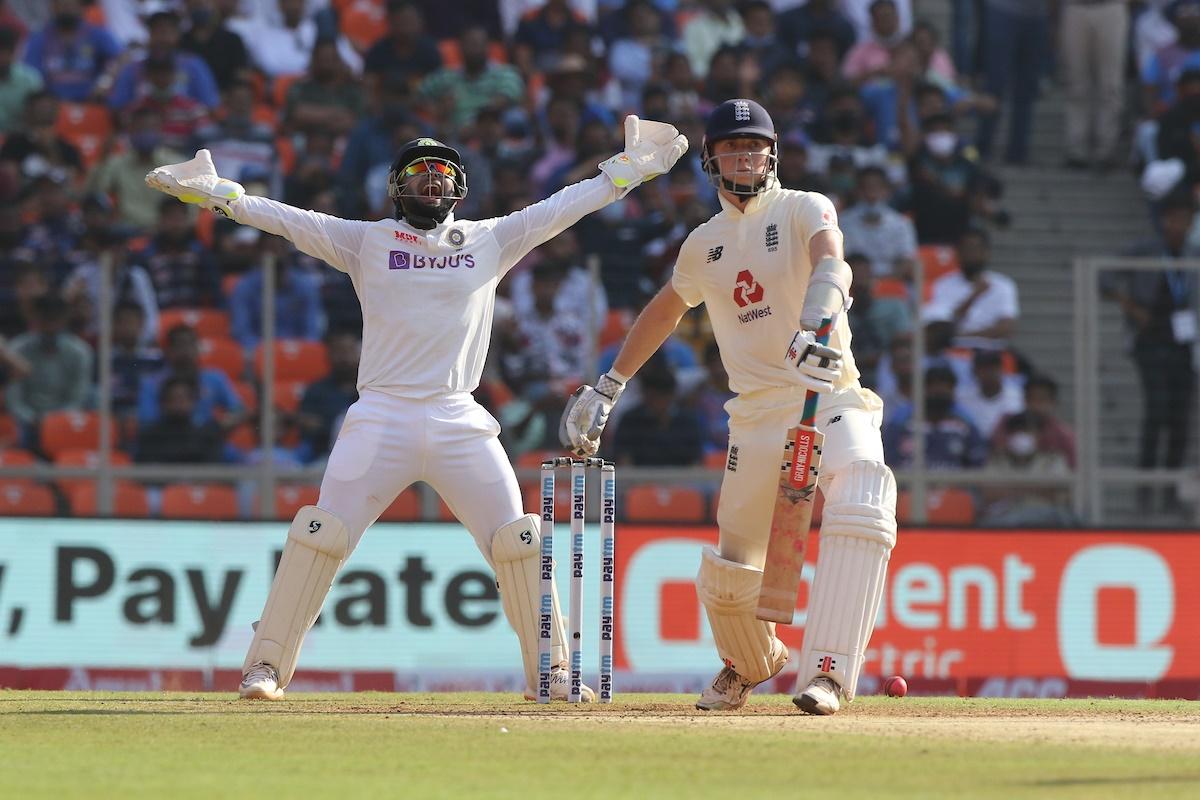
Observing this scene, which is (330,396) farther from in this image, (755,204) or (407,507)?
(755,204)

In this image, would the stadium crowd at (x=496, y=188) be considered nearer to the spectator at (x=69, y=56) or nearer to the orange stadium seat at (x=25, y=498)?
the spectator at (x=69, y=56)

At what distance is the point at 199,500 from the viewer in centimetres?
1246

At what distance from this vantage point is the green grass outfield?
231 inches

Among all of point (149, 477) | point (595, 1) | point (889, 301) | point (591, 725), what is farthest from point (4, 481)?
point (595, 1)

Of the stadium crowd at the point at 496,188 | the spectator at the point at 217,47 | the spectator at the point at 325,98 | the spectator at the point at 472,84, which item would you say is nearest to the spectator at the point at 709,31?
the stadium crowd at the point at 496,188

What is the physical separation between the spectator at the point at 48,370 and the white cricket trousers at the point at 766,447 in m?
5.92

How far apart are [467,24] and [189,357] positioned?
5738 mm

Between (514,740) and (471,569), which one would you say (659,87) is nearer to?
(471,569)

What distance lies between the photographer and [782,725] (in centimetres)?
739

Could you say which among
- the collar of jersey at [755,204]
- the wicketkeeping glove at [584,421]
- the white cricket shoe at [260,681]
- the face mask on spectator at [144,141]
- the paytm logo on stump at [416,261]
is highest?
the face mask on spectator at [144,141]

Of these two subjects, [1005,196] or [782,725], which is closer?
[782,725]

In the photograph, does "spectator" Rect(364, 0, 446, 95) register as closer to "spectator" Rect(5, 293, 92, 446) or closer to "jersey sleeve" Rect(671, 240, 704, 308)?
"spectator" Rect(5, 293, 92, 446)

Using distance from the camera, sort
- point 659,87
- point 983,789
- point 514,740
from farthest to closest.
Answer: point 659,87
point 514,740
point 983,789

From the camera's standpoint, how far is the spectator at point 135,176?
605 inches
